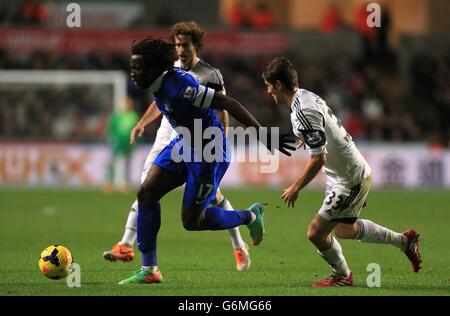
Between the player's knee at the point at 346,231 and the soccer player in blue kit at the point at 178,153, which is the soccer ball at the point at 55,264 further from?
the player's knee at the point at 346,231

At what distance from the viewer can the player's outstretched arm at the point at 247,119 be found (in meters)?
7.62

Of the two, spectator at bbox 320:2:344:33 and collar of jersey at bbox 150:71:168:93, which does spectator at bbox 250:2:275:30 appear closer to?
spectator at bbox 320:2:344:33

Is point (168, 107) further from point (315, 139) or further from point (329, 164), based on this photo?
point (329, 164)

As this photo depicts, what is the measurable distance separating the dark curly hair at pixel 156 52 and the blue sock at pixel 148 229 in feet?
3.90

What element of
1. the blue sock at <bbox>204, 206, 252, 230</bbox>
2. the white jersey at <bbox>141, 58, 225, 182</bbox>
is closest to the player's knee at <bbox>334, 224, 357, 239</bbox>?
the blue sock at <bbox>204, 206, 252, 230</bbox>

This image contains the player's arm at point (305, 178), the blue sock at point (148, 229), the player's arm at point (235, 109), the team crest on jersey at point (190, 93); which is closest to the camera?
the player's arm at point (305, 178)

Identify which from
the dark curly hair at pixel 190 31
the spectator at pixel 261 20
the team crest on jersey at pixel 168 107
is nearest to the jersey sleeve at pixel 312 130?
the team crest on jersey at pixel 168 107

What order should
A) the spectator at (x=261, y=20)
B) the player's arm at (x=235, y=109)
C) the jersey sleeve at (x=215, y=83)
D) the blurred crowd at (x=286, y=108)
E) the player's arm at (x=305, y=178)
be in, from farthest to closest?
the spectator at (x=261, y=20), the blurred crowd at (x=286, y=108), the jersey sleeve at (x=215, y=83), the player's arm at (x=235, y=109), the player's arm at (x=305, y=178)

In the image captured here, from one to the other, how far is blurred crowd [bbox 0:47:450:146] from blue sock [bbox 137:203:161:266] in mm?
15317

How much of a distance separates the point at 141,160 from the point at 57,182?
2.06 m

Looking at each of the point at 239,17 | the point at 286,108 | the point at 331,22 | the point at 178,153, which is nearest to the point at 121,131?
the point at 286,108

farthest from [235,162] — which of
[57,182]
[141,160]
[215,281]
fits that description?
[215,281]

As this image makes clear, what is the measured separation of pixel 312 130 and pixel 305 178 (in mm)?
404

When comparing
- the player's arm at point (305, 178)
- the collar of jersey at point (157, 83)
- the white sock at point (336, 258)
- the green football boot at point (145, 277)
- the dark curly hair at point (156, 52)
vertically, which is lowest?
the green football boot at point (145, 277)
